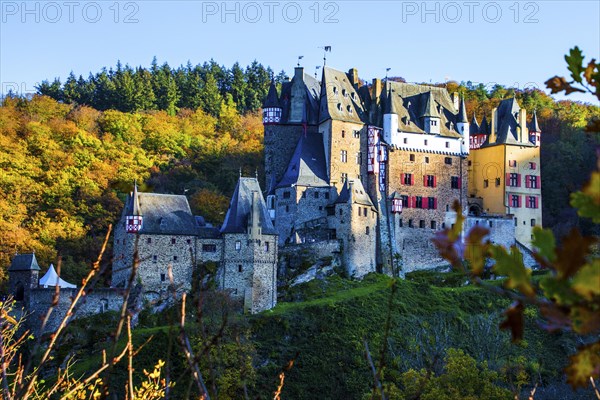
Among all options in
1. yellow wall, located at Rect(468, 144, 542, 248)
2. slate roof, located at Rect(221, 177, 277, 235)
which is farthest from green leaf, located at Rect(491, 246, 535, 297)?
yellow wall, located at Rect(468, 144, 542, 248)

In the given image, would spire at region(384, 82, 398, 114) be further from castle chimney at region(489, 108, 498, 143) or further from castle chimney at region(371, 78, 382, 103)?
castle chimney at region(489, 108, 498, 143)

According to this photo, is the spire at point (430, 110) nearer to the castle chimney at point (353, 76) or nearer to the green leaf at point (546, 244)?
the castle chimney at point (353, 76)

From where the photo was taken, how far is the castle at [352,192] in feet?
157

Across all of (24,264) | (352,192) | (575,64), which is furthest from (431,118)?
(575,64)

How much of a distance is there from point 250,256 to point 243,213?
2433 millimetres

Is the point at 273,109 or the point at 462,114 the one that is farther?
the point at 462,114

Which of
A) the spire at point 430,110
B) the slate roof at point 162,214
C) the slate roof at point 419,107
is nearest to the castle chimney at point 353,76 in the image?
the slate roof at point 419,107

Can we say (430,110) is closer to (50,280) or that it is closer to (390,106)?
(390,106)

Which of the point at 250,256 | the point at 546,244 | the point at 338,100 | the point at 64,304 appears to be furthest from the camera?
the point at 338,100

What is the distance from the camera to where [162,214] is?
4803cm

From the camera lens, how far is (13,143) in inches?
2586

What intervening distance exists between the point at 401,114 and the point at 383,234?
782 centimetres

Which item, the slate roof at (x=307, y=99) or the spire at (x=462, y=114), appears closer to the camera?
the slate roof at (x=307, y=99)

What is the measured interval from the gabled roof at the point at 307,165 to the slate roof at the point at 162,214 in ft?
24.0
